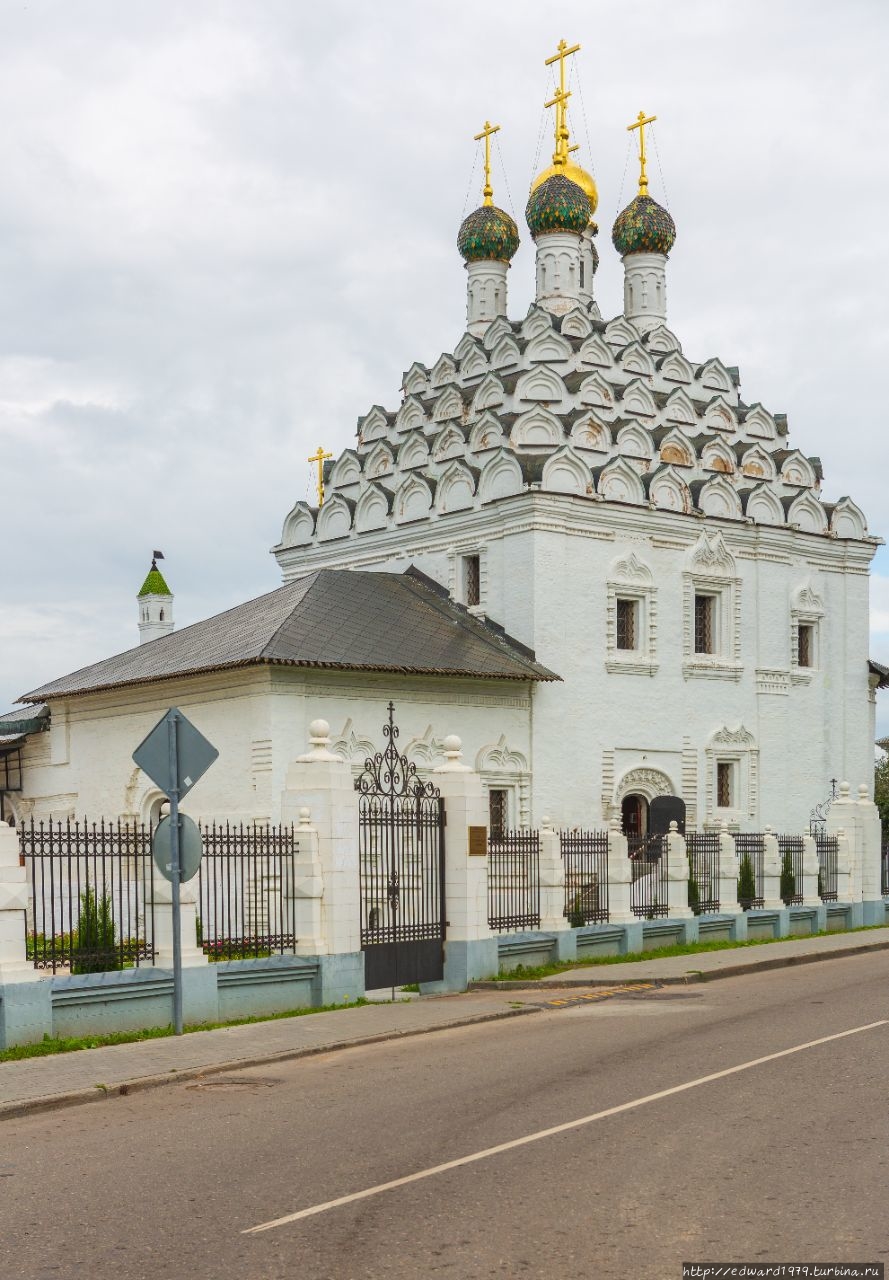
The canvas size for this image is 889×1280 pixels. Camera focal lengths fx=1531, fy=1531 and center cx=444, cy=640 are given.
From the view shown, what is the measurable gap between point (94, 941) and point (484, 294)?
25347 millimetres

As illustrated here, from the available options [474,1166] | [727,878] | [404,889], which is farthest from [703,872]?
[474,1166]

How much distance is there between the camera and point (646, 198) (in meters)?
35.9

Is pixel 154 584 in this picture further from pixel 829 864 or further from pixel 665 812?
pixel 829 864

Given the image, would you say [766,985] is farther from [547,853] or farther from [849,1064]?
[849,1064]

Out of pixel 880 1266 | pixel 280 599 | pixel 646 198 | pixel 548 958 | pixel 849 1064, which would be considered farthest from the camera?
pixel 646 198

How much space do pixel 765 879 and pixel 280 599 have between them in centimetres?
995

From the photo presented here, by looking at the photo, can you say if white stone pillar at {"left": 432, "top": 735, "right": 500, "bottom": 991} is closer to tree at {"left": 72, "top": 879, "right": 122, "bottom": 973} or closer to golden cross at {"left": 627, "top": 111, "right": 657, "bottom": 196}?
tree at {"left": 72, "top": 879, "right": 122, "bottom": 973}

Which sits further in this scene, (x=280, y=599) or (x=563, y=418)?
(x=563, y=418)

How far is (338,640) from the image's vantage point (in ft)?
83.3

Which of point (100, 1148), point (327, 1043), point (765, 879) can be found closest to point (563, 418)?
point (765, 879)

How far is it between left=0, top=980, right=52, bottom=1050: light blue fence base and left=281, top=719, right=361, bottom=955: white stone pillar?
10.2 ft

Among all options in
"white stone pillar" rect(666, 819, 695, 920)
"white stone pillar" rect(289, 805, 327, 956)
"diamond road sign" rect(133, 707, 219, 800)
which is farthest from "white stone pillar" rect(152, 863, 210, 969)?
"white stone pillar" rect(666, 819, 695, 920)

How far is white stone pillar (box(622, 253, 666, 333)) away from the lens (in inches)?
1414

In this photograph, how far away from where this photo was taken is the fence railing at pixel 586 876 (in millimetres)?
18297
